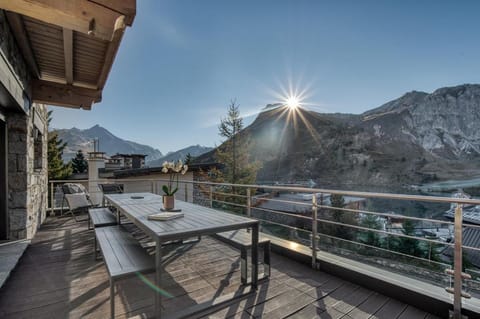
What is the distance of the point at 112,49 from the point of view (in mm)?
2633

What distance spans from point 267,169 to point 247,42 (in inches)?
790

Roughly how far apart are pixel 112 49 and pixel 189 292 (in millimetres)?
2644

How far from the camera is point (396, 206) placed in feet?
71.0

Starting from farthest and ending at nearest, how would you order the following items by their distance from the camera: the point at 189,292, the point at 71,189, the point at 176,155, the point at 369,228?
the point at 176,155
the point at 71,189
the point at 369,228
the point at 189,292

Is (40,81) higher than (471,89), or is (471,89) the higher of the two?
(471,89)

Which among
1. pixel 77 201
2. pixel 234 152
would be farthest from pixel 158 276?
pixel 234 152

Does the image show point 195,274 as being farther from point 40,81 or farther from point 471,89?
point 471,89

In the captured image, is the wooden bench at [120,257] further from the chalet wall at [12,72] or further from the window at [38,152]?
the window at [38,152]

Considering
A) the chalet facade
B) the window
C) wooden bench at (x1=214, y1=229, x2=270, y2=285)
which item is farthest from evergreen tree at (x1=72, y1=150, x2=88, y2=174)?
wooden bench at (x1=214, y1=229, x2=270, y2=285)

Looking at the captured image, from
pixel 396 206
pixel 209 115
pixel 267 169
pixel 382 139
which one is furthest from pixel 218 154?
pixel 382 139

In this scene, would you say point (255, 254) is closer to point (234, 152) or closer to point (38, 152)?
point (38, 152)

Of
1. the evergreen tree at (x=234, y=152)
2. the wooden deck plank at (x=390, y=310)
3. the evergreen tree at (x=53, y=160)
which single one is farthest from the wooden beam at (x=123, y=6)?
the evergreen tree at (x=53, y=160)

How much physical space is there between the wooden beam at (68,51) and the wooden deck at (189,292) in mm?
2409

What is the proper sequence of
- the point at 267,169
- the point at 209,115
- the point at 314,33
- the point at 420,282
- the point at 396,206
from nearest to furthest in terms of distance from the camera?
the point at 420,282, the point at 314,33, the point at 209,115, the point at 396,206, the point at 267,169
